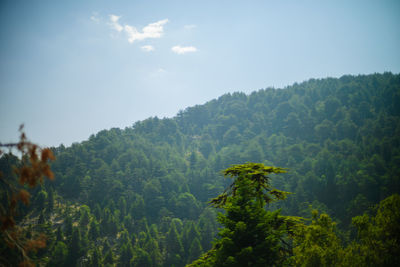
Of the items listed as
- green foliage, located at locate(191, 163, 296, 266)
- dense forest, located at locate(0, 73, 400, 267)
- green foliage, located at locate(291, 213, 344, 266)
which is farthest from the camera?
dense forest, located at locate(0, 73, 400, 267)

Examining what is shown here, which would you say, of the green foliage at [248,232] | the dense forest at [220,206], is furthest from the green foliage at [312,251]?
the green foliage at [248,232]

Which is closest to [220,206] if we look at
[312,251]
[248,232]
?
[248,232]

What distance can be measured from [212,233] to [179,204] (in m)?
37.6

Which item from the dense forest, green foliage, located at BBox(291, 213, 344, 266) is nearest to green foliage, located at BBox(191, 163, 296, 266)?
the dense forest

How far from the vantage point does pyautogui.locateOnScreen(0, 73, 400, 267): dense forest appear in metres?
13.7

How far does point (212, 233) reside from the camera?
3450 inches

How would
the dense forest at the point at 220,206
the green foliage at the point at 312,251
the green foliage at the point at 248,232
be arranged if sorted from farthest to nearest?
the dense forest at the point at 220,206
the green foliage at the point at 312,251
the green foliage at the point at 248,232

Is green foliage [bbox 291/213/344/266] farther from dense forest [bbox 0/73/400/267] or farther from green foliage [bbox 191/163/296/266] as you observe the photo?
green foliage [bbox 191/163/296/266]

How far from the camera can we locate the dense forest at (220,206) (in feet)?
44.8

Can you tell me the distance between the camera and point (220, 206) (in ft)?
50.5

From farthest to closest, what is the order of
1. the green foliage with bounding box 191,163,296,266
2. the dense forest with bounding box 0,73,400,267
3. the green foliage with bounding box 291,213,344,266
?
the dense forest with bounding box 0,73,400,267 < the green foliage with bounding box 291,213,344,266 < the green foliage with bounding box 191,163,296,266

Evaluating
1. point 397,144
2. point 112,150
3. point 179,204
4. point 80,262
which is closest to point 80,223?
point 80,262

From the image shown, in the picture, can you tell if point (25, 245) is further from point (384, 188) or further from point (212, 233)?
point (384, 188)

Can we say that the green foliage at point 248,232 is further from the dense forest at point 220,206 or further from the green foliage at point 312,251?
the green foliage at point 312,251
